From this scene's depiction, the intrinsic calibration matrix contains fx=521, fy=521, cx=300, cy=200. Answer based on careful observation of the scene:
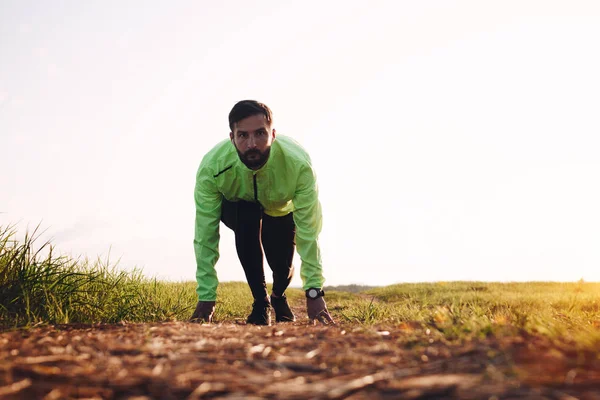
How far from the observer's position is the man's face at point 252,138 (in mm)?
4371

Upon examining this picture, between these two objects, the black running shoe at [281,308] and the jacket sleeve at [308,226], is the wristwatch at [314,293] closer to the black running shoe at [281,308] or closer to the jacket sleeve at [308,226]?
the jacket sleeve at [308,226]

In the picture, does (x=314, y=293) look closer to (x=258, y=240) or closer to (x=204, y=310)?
(x=258, y=240)

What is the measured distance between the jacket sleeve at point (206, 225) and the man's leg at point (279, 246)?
2.27 ft

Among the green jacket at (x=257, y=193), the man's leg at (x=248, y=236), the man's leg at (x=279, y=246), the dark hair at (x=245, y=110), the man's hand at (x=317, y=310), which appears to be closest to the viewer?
the man's hand at (x=317, y=310)

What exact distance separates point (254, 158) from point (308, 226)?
800mm

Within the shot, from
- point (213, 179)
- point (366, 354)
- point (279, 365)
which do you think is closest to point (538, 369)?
point (366, 354)

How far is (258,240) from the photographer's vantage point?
487 cm

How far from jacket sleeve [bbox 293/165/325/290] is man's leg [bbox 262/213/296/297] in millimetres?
596

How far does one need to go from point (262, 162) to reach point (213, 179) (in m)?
0.50

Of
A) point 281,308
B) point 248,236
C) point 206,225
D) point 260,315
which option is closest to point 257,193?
point 248,236

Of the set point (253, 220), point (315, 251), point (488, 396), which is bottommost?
point (488, 396)

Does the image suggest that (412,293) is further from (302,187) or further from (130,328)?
(130,328)

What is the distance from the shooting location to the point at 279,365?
5.44 ft

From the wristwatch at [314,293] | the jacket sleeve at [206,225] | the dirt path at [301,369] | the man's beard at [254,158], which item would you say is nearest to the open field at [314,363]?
the dirt path at [301,369]
